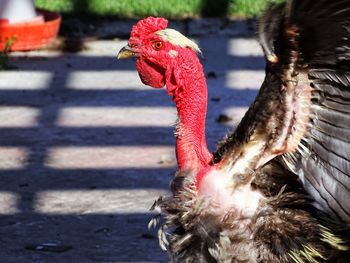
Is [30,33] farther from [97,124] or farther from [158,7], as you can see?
[97,124]

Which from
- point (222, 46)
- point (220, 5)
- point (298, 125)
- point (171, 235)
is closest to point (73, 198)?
point (171, 235)

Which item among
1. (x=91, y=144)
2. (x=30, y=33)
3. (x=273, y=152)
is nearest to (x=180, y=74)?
(x=273, y=152)

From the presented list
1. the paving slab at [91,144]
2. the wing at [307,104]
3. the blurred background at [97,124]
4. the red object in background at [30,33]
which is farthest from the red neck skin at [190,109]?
the red object in background at [30,33]

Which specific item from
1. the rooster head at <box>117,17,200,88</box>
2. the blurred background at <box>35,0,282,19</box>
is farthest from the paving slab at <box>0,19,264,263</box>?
the rooster head at <box>117,17,200,88</box>

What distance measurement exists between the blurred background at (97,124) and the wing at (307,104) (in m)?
0.72

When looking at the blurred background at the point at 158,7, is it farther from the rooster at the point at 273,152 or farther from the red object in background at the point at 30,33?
the rooster at the point at 273,152

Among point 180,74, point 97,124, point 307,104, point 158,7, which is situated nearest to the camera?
point 307,104

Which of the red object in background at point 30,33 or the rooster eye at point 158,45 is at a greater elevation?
the rooster eye at point 158,45

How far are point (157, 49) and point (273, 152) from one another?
24.1 inches

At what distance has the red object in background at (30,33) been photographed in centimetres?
909

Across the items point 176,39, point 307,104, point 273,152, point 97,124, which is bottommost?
point 97,124

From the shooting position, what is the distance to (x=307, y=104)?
404 centimetres

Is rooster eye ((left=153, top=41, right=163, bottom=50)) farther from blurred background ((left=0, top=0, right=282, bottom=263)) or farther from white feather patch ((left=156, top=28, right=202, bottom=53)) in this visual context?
blurred background ((left=0, top=0, right=282, bottom=263))

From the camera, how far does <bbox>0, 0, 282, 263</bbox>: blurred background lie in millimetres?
5879
